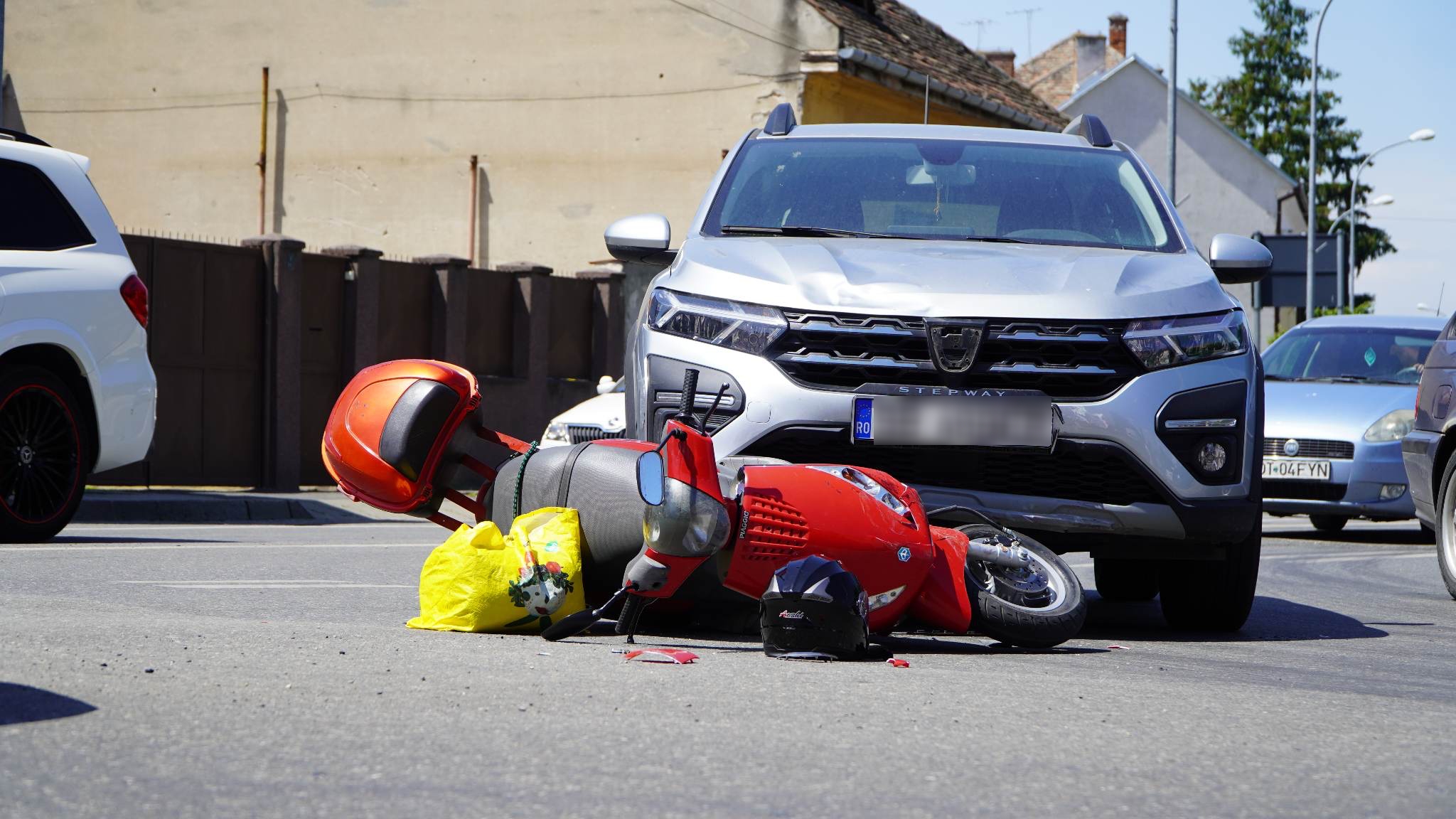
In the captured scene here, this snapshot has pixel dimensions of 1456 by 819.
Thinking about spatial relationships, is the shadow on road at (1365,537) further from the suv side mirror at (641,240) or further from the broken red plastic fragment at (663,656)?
the broken red plastic fragment at (663,656)

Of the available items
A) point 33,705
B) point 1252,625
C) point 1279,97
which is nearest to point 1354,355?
point 1252,625

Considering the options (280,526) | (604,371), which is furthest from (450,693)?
(604,371)

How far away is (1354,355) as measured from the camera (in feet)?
48.1

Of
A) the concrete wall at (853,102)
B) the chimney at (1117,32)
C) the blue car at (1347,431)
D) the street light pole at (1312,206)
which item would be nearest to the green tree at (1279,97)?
the chimney at (1117,32)

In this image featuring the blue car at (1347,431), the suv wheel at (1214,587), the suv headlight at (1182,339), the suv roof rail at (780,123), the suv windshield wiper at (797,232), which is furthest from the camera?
the blue car at (1347,431)

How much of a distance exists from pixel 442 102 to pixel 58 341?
17.6 m

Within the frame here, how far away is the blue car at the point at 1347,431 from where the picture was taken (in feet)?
43.2

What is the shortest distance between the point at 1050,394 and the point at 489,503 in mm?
1910

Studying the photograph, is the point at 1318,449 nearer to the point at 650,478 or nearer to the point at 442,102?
the point at 650,478

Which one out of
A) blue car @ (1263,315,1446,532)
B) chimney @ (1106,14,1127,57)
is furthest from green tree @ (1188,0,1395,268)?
blue car @ (1263,315,1446,532)

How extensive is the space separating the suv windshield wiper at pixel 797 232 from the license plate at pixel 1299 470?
759 cm

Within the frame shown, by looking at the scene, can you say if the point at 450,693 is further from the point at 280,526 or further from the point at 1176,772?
the point at 280,526

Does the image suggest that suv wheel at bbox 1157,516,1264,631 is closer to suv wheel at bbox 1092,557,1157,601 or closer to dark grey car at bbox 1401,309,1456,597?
A: suv wheel at bbox 1092,557,1157,601

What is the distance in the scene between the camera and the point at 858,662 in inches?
195
